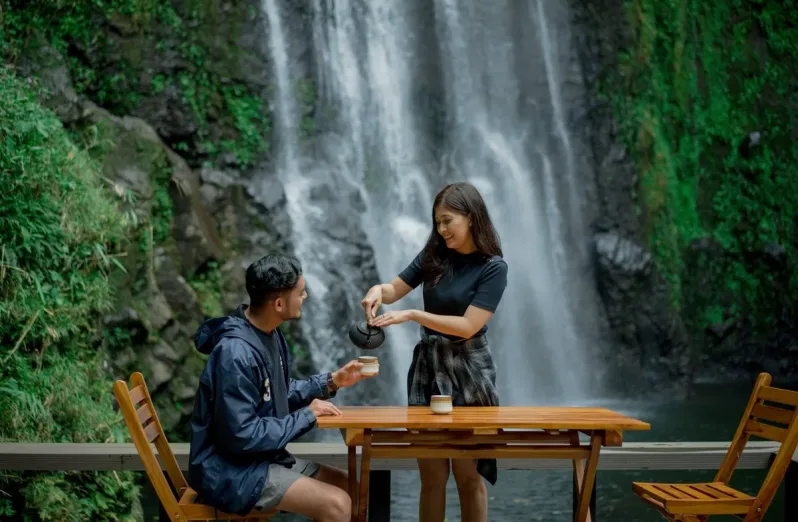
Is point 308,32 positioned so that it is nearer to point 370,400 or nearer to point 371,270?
point 371,270

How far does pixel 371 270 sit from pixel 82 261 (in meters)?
5.65

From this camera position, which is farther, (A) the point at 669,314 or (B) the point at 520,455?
A: (A) the point at 669,314

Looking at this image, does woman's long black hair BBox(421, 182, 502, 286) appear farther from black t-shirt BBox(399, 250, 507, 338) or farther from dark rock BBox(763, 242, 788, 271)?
dark rock BBox(763, 242, 788, 271)

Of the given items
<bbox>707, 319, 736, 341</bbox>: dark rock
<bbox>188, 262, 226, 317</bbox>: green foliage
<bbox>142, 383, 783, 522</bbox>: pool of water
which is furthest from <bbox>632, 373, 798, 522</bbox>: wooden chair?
<bbox>707, 319, 736, 341</bbox>: dark rock

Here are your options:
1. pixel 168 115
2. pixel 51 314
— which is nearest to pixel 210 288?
pixel 168 115

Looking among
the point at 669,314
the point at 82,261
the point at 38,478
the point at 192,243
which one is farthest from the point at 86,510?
Answer: the point at 669,314

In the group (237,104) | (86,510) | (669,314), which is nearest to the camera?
(86,510)

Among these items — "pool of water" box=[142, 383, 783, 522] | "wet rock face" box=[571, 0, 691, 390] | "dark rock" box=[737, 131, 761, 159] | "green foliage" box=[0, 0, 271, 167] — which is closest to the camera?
"pool of water" box=[142, 383, 783, 522]

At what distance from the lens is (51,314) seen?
6102 mm

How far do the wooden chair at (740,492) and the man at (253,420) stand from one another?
4.40ft

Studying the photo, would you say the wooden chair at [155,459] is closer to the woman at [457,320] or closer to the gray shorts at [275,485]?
the gray shorts at [275,485]

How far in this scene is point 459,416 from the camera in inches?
142

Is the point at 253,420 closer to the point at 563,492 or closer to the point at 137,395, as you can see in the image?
the point at 137,395

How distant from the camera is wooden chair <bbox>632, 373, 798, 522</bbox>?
3723 mm
